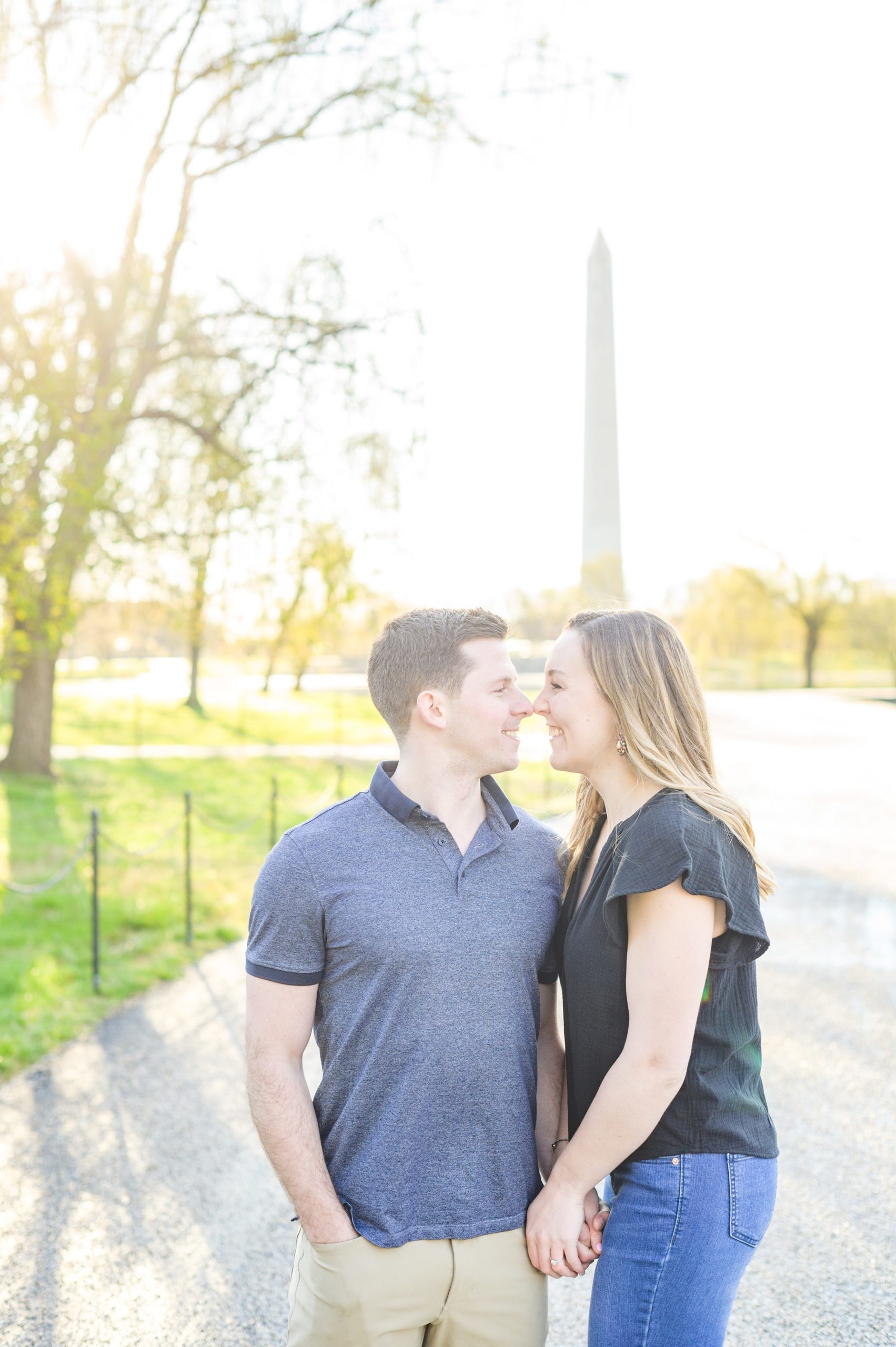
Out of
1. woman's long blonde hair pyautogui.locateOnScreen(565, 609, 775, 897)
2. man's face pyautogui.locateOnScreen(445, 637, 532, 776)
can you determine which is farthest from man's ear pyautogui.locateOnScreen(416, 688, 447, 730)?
woman's long blonde hair pyautogui.locateOnScreen(565, 609, 775, 897)

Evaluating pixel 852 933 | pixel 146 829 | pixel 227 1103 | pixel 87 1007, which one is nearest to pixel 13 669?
pixel 146 829

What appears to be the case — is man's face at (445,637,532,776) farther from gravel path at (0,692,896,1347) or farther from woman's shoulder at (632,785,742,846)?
gravel path at (0,692,896,1347)

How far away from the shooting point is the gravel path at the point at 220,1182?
299 centimetres

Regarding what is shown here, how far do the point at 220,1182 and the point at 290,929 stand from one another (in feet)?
7.41

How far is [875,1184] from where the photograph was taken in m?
3.78

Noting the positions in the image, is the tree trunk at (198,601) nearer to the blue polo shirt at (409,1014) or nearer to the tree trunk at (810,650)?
the blue polo shirt at (409,1014)

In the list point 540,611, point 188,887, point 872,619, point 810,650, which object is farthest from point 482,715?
point 872,619

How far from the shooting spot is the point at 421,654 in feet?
7.06

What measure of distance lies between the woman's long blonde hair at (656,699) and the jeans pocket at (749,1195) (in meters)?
0.48

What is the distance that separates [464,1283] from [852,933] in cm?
598

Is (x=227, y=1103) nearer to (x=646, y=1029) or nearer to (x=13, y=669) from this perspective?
(x=646, y=1029)

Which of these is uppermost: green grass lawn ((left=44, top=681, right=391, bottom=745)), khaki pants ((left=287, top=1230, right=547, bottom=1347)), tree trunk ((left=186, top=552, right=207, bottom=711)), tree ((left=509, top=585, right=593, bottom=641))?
tree ((left=509, top=585, right=593, bottom=641))

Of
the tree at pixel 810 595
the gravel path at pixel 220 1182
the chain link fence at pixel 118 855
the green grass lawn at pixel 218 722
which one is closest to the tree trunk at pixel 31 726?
the chain link fence at pixel 118 855

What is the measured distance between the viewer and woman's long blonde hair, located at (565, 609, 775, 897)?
1.98 m
